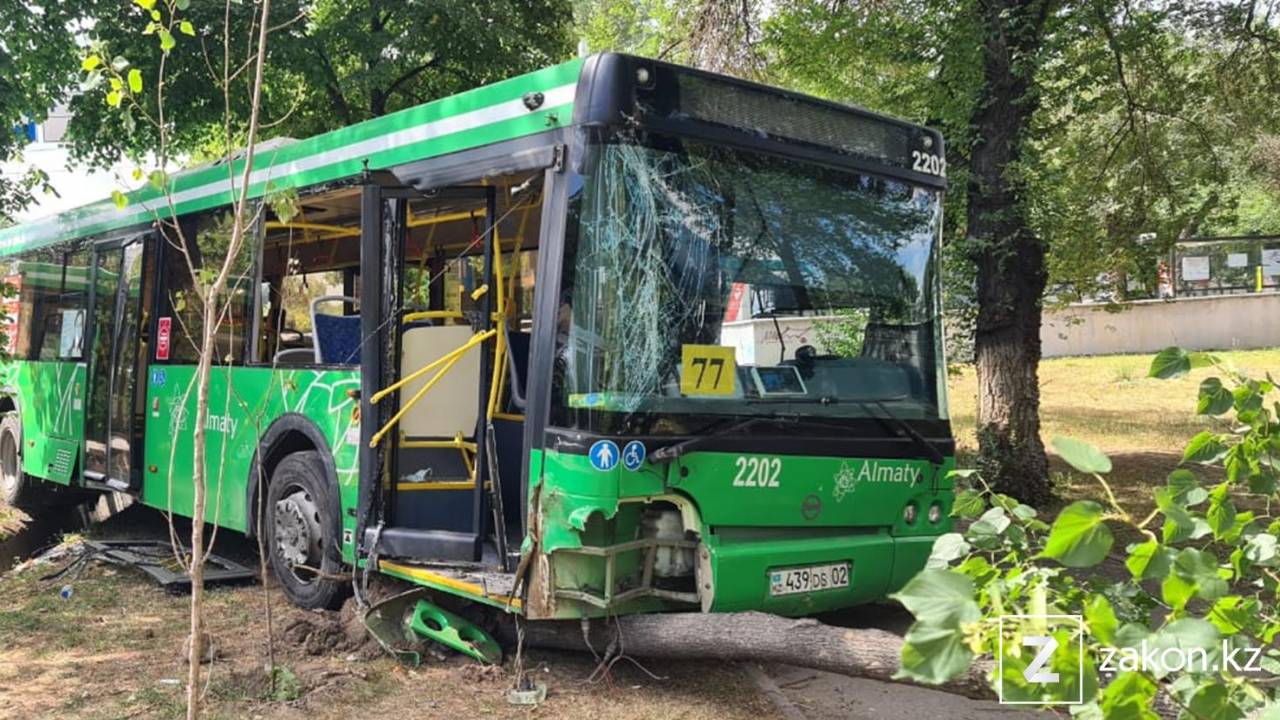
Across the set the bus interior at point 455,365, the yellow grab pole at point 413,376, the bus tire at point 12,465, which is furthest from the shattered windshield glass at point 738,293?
the bus tire at point 12,465

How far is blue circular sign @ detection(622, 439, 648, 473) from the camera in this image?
15.0 feet

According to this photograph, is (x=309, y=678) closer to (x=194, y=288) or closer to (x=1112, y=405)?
(x=194, y=288)

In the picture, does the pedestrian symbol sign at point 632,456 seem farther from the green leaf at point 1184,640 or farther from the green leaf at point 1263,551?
the green leaf at point 1184,640

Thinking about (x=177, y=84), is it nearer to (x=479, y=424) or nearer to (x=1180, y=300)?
(x=479, y=424)

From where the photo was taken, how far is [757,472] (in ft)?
16.1

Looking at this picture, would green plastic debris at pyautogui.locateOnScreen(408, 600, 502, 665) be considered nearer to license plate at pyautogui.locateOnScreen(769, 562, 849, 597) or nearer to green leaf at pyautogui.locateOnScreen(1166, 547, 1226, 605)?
license plate at pyautogui.locateOnScreen(769, 562, 849, 597)

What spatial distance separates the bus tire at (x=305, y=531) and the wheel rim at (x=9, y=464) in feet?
18.7

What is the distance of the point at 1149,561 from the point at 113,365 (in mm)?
8562

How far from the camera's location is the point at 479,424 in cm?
568

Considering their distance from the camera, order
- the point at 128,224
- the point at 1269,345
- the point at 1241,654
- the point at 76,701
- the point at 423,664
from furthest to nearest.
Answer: the point at 1269,345 < the point at 128,224 < the point at 423,664 < the point at 76,701 < the point at 1241,654

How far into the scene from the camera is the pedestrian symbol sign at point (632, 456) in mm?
4570

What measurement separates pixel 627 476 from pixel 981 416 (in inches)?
233

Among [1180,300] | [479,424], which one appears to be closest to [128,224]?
[479,424]

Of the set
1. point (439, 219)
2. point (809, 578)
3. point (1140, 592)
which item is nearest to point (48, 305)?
point (439, 219)
